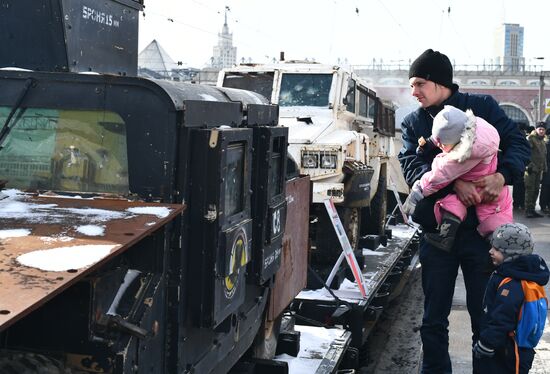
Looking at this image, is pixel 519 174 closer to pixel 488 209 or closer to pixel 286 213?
pixel 488 209

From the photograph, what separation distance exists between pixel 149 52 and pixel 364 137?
19.8m

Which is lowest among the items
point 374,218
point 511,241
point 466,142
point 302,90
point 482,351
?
point 482,351

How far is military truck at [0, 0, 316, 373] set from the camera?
241 centimetres

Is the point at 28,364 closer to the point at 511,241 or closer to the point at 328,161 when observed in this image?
the point at 511,241

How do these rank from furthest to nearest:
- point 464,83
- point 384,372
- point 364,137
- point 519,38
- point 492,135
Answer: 1. point 519,38
2. point 464,83
3. point 364,137
4. point 384,372
5. point 492,135

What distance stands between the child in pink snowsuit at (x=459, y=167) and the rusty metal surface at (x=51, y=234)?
161cm

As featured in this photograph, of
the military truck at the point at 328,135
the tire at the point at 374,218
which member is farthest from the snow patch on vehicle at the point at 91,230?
the tire at the point at 374,218

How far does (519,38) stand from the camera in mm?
98688

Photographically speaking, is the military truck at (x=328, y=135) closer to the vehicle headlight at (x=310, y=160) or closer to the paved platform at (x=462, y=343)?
the vehicle headlight at (x=310, y=160)

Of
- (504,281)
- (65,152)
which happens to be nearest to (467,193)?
(504,281)

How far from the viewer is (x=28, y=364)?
2414 millimetres

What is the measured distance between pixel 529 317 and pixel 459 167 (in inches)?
33.0

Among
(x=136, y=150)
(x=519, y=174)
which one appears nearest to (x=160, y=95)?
(x=136, y=150)

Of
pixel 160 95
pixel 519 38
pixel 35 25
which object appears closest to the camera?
pixel 160 95
